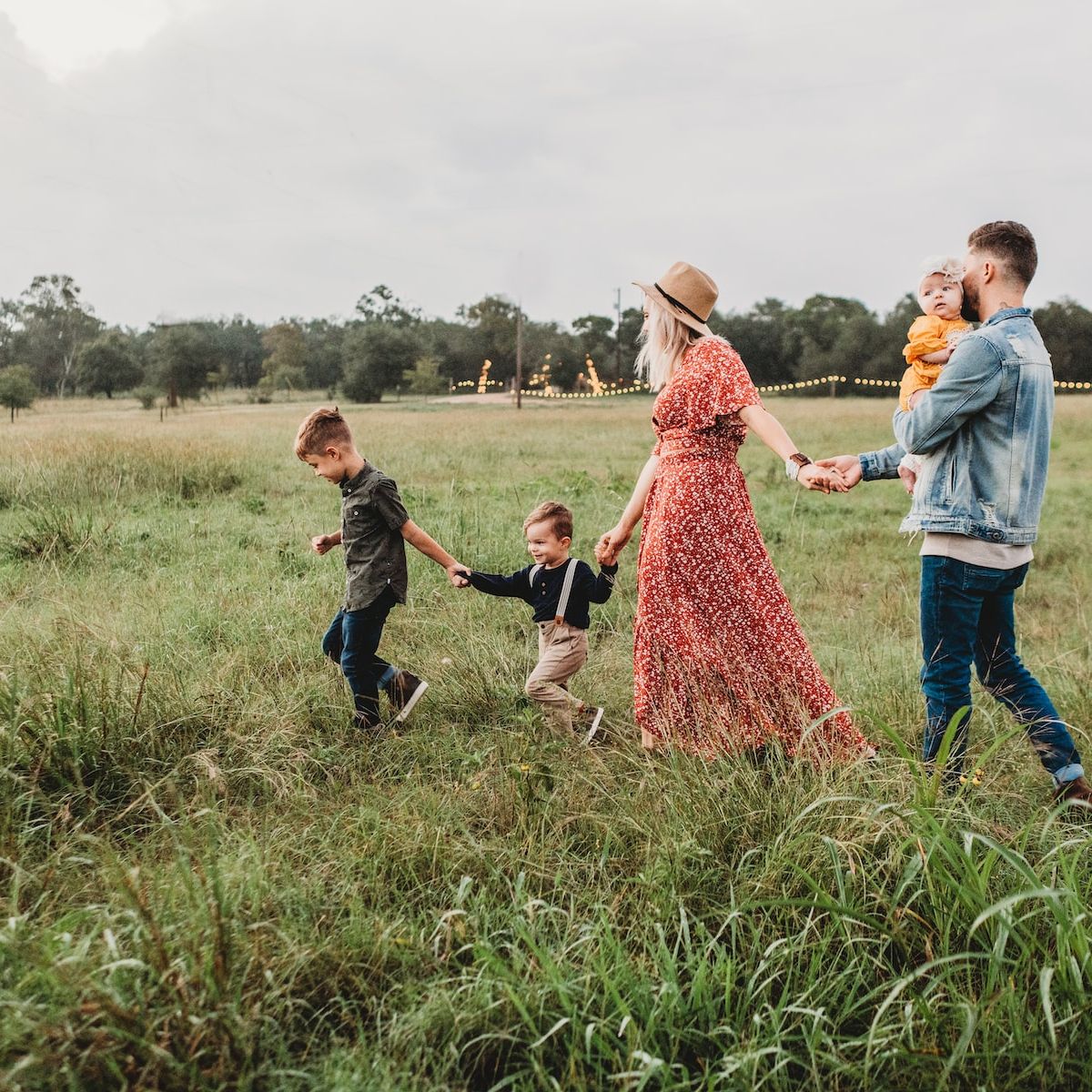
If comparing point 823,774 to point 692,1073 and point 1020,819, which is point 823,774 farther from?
point 692,1073

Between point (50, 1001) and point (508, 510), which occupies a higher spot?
point (508, 510)

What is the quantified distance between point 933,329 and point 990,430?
1.74 feet

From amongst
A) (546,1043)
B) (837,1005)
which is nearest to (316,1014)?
(546,1043)

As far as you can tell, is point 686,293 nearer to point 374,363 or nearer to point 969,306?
point 969,306

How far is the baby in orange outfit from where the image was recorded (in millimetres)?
3258

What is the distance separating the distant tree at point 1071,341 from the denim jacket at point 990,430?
48.5 metres

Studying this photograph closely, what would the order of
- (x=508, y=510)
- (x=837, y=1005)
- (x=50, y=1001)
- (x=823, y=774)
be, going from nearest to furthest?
(x=50, y=1001) < (x=837, y=1005) < (x=823, y=774) < (x=508, y=510)

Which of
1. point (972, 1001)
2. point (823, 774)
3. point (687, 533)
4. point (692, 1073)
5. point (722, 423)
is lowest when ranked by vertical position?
point (692, 1073)

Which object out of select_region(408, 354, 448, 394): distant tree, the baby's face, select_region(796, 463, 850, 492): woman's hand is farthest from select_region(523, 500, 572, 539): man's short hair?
select_region(408, 354, 448, 394): distant tree

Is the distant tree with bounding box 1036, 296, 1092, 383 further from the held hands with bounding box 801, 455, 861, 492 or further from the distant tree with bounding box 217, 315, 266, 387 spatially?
the held hands with bounding box 801, 455, 861, 492

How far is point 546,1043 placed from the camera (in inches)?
79.0

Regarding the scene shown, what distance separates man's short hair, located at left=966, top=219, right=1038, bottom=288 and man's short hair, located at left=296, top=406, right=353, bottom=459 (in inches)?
107

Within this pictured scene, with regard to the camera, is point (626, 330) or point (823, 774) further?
point (626, 330)

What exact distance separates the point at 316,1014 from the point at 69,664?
2.39m
